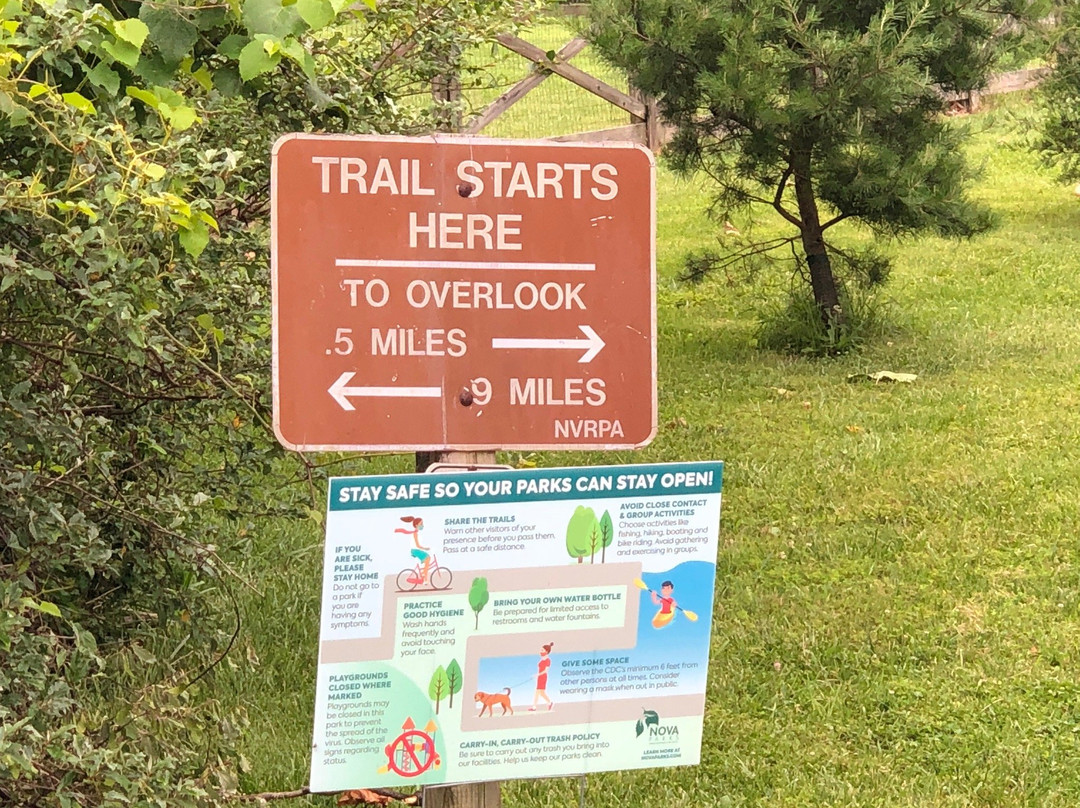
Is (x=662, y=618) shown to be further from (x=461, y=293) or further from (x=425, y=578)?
(x=461, y=293)

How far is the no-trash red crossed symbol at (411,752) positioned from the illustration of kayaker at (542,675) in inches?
7.1

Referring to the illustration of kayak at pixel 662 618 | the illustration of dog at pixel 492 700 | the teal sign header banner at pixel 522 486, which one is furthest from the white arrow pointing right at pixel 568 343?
the illustration of dog at pixel 492 700

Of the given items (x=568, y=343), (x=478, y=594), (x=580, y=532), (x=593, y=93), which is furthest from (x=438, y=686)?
(x=593, y=93)

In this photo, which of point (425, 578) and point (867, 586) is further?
point (867, 586)

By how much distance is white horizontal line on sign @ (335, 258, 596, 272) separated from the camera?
87.4 inches

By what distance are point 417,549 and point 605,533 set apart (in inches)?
12.7

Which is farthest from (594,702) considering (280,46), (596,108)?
(596,108)

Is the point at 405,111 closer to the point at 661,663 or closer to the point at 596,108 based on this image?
the point at 661,663

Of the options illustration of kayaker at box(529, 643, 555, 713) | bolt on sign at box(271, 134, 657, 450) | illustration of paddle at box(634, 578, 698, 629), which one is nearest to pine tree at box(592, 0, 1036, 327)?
bolt on sign at box(271, 134, 657, 450)

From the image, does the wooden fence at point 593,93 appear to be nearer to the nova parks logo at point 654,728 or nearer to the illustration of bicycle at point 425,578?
the nova parks logo at point 654,728

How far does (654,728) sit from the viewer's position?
236 cm

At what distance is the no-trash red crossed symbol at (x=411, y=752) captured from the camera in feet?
7.28

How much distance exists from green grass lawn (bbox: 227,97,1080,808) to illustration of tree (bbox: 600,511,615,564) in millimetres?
1452

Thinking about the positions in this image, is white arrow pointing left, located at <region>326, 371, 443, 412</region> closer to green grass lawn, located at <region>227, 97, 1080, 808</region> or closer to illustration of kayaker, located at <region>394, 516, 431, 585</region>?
illustration of kayaker, located at <region>394, 516, 431, 585</region>
